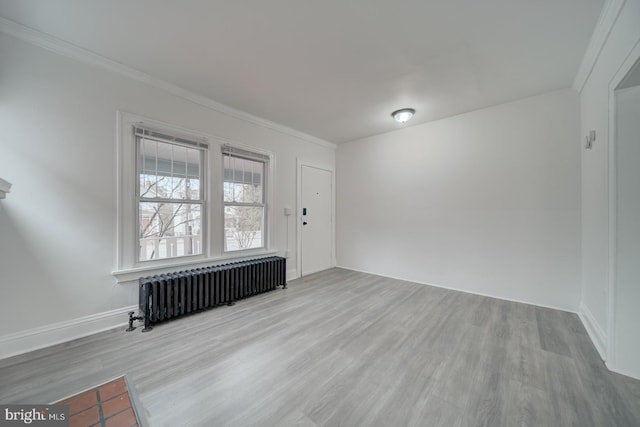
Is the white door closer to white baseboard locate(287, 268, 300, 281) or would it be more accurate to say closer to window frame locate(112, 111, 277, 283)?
white baseboard locate(287, 268, 300, 281)

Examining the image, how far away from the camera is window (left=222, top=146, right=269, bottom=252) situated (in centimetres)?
346

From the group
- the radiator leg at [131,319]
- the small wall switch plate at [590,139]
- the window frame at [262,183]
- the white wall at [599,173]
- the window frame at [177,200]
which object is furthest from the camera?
the window frame at [262,183]

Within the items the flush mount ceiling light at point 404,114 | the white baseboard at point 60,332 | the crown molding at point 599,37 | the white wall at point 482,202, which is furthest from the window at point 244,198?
the crown molding at point 599,37

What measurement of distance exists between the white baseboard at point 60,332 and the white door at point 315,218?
2758mm

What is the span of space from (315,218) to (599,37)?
4122 mm

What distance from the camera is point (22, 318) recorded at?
2.00m

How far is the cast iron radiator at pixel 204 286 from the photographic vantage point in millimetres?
2488

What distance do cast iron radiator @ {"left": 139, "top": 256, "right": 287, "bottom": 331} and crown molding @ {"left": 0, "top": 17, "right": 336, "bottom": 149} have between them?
88.7 inches

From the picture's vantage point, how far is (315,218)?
4812mm

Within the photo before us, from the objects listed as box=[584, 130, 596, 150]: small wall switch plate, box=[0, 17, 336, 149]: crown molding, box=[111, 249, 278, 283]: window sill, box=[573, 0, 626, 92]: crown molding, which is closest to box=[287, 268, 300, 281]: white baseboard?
box=[111, 249, 278, 283]: window sill

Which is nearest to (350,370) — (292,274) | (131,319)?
(131,319)
